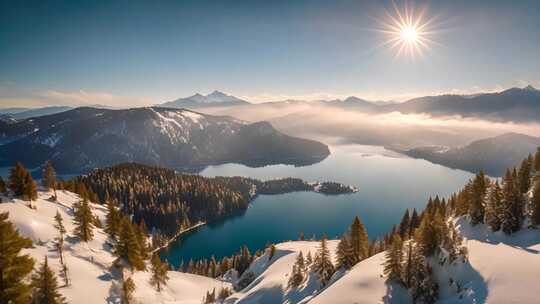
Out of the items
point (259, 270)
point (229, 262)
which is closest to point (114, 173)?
point (229, 262)

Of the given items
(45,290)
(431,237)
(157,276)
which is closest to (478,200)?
(431,237)

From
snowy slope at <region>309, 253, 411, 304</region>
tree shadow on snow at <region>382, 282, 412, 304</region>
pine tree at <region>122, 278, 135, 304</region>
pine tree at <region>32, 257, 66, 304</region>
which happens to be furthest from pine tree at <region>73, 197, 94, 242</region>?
tree shadow on snow at <region>382, 282, 412, 304</region>

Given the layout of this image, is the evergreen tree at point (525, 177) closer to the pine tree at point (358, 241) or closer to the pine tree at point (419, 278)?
the pine tree at point (358, 241)

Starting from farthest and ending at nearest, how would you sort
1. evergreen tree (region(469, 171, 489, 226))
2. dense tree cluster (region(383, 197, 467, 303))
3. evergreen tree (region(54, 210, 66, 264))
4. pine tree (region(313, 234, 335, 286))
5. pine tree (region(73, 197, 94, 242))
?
pine tree (region(73, 197, 94, 242))
evergreen tree (region(469, 171, 489, 226))
evergreen tree (region(54, 210, 66, 264))
pine tree (region(313, 234, 335, 286))
dense tree cluster (region(383, 197, 467, 303))

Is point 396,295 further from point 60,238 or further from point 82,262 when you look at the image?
point 60,238

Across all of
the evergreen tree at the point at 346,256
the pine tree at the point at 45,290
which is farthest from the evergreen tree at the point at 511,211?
the pine tree at the point at 45,290

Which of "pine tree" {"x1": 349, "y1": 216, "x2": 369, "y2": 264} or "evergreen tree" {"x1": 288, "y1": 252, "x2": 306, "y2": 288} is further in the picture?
"evergreen tree" {"x1": 288, "y1": 252, "x2": 306, "y2": 288}

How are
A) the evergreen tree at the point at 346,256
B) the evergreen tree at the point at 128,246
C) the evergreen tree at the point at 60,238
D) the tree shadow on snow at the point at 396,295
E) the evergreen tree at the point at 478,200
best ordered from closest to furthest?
1. the tree shadow on snow at the point at 396,295
2. the evergreen tree at the point at 346,256
3. the evergreen tree at the point at 60,238
4. the evergreen tree at the point at 478,200
5. the evergreen tree at the point at 128,246

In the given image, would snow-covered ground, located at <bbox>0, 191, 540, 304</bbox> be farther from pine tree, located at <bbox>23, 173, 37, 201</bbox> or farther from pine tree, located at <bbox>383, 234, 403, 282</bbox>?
pine tree, located at <bbox>23, 173, 37, 201</bbox>
